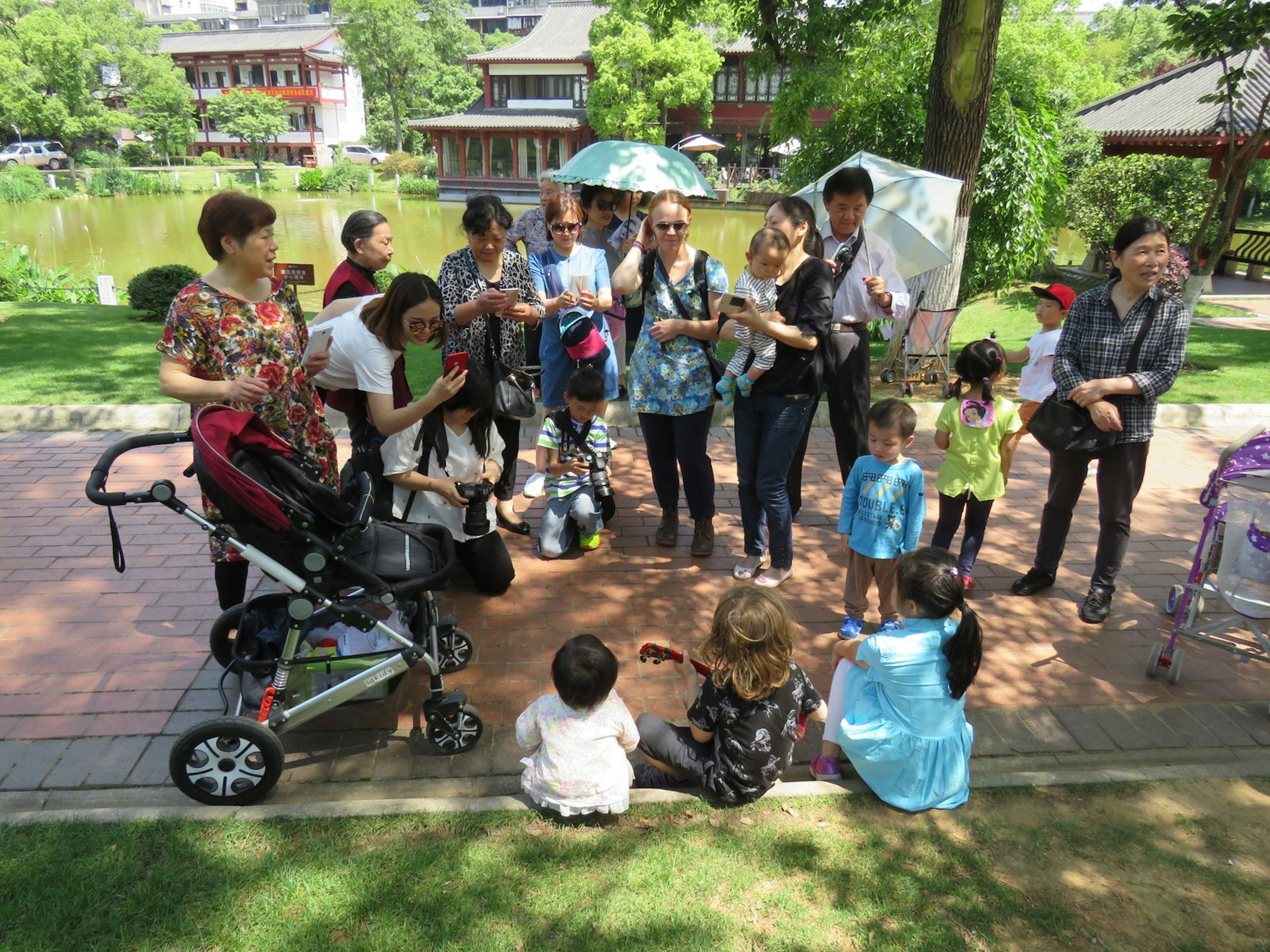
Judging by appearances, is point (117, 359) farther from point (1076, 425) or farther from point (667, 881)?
point (1076, 425)

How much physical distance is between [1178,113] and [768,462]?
1728 cm

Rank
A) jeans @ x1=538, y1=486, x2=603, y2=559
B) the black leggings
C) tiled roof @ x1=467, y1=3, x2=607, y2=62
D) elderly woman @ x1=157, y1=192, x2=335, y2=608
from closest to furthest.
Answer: elderly woman @ x1=157, y1=192, x2=335, y2=608 → the black leggings → jeans @ x1=538, y1=486, x2=603, y2=559 → tiled roof @ x1=467, y1=3, x2=607, y2=62

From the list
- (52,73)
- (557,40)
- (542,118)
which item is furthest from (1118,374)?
(52,73)

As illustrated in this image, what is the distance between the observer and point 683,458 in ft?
16.1

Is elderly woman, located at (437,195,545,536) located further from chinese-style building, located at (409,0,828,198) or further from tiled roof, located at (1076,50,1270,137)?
chinese-style building, located at (409,0,828,198)

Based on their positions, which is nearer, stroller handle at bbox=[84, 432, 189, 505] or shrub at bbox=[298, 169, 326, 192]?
stroller handle at bbox=[84, 432, 189, 505]

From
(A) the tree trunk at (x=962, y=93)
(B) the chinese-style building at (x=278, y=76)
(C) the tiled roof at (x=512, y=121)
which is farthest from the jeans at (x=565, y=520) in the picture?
(B) the chinese-style building at (x=278, y=76)

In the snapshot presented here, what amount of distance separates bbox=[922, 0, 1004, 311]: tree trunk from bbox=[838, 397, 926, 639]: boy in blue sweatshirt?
4910 millimetres

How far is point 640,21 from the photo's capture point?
32719 mm

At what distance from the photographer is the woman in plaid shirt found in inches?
159

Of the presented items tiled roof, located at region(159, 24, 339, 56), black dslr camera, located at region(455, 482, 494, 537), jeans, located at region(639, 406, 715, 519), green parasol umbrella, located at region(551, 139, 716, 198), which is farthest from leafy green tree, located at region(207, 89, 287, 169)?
black dslr camera, located at region(455, 482, 494, 537)

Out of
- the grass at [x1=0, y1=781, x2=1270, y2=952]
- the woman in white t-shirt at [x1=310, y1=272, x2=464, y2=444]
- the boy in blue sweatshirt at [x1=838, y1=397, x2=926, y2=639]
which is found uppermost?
the woman in white t-shirt at [x1=310, y1=272, x2=464, y2=444]

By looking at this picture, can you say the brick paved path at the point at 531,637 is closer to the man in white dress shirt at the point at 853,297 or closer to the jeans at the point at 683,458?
the jeans at the point at 683,458

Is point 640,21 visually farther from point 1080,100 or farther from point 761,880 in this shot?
point 761,880
